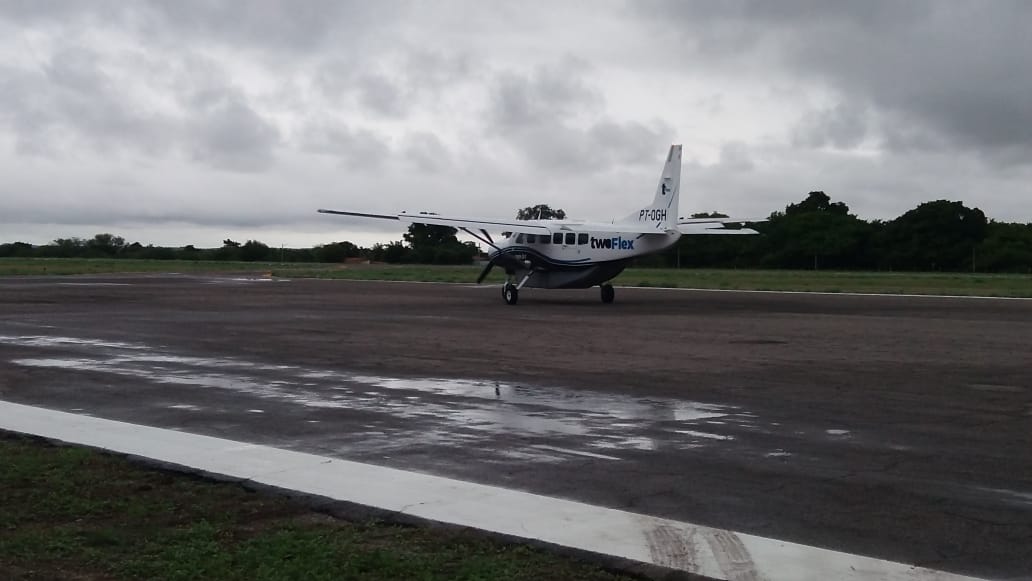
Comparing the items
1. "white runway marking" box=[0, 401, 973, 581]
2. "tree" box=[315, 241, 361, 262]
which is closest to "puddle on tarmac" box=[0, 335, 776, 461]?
"white runway marking" box=[0, 401, 973, 581]

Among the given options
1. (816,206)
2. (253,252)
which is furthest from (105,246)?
(816,206)

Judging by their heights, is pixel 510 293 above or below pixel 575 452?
above

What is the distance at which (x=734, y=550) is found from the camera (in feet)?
20.4

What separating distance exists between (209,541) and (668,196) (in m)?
30.2

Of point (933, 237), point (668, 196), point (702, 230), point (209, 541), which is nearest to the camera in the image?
point (209, 541)

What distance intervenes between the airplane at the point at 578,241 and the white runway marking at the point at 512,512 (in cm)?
2684

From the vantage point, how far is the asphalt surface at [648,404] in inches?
296

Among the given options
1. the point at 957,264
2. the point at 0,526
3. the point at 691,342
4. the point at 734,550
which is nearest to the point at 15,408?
the point at 0,526

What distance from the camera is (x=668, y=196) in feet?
117

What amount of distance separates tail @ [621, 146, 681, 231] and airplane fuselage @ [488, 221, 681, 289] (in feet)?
1.44

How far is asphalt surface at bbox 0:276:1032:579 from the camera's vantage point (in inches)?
296

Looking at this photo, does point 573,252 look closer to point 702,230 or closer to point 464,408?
point 702,230

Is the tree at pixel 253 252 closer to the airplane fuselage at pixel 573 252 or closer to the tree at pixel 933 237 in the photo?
the tree at pixel 933 237

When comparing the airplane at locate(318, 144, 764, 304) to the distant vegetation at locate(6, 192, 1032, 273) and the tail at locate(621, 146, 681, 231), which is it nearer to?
the tail at locate(621, 146, 681, 231)
